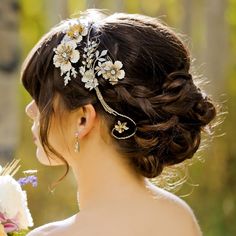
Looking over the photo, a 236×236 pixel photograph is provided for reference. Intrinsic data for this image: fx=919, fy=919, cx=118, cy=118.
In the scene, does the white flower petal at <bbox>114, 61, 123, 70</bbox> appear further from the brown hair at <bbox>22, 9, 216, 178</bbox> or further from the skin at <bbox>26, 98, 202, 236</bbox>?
the skin at <bbox>26, 98, 202, 236</bbox>

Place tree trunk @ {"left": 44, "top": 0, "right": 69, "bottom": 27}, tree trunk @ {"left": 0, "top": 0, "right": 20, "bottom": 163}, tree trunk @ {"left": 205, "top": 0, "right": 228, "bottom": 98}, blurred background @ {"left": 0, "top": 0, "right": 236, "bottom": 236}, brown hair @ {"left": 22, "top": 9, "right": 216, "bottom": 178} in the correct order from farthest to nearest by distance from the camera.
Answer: tree trunk @ {"left": 205, "top": 0, "right": 228, "bottom": 98} < blurred background @ {"left": 0, "top": 0, "right": 236, "bottom": 236} < tree trunk @ {"left": 44, "top": 0, "right": 69, "bottom": 27} < tree trunk @ {"left": 0, "top": 0, "right": 20, "bottom": 163} < brown hair @ {"left": 22, "top": 9, "right": 216, "bottom": 178}

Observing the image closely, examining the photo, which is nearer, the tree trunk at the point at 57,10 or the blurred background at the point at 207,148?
the tree trunk at the point at 57,10

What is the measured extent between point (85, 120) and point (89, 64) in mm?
158

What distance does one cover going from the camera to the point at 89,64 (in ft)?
8.18

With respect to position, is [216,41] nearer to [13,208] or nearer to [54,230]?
[13,208]

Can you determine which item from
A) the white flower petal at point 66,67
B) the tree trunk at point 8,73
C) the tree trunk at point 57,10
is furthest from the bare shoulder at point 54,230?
the tree trunk at point 57,10

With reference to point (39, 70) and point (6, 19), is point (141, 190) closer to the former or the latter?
point (39, 70)

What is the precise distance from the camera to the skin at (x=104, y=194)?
2375 millimetres

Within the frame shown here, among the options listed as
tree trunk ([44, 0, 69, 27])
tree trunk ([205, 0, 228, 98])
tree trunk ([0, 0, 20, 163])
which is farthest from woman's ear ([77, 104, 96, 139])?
tree trunk ([205, 0, 228, 98])

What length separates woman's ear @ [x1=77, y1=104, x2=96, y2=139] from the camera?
2.43 meters

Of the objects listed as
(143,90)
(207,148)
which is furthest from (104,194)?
(207,148)

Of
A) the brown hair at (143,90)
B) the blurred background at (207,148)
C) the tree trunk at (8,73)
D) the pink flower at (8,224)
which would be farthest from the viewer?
the blurred background at (207,148)

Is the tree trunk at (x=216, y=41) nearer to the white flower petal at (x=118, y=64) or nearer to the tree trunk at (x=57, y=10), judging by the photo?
the tree trunk at (x=57, y=10)

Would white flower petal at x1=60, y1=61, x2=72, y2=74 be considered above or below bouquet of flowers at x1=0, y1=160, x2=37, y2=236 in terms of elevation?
above
